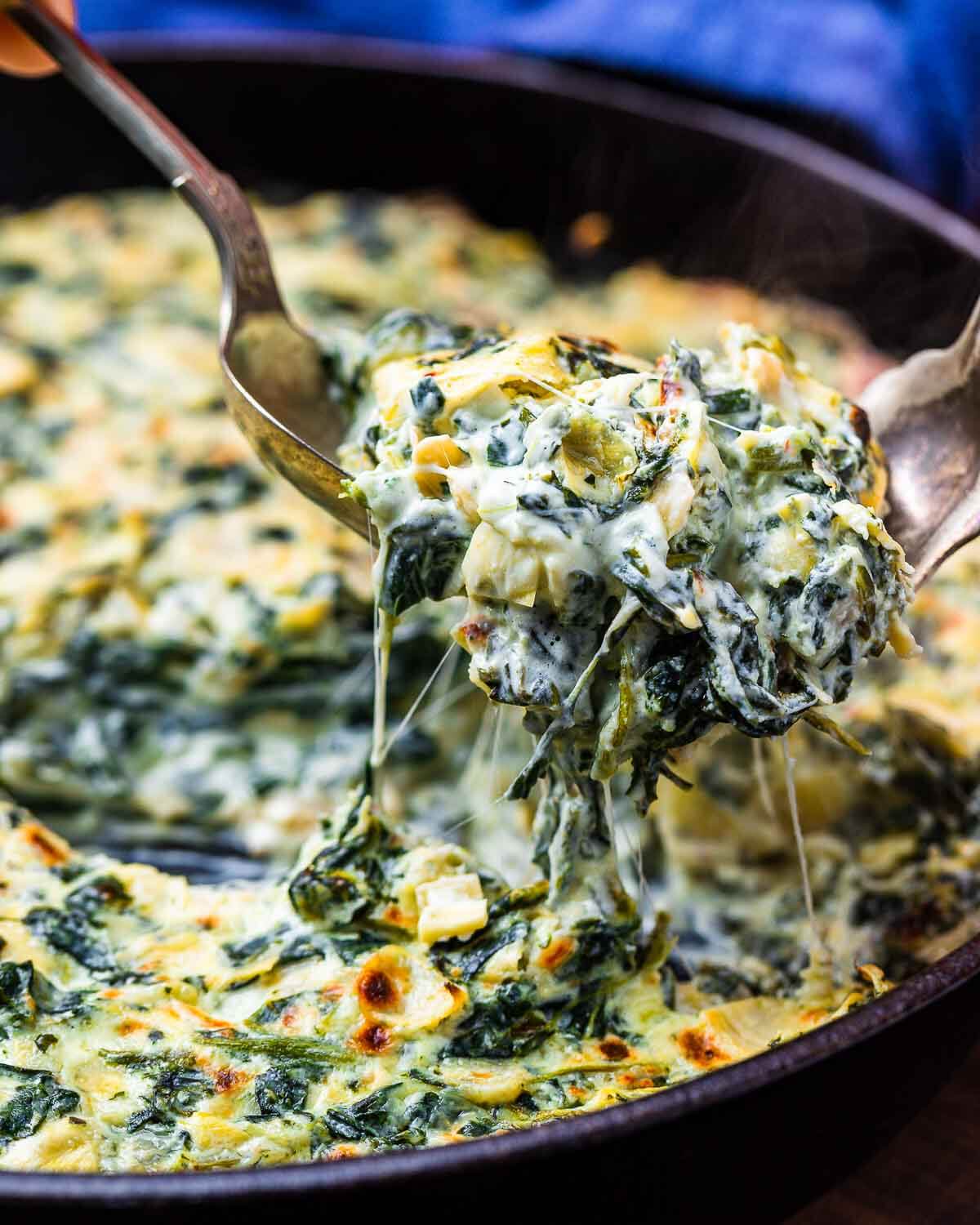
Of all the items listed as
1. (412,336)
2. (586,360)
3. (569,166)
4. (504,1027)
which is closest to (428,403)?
(586,360)

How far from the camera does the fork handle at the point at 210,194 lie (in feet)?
8.35

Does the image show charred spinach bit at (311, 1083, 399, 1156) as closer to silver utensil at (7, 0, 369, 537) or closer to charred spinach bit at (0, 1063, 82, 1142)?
charred spinach bit at (0, 1063, 82, 1142)

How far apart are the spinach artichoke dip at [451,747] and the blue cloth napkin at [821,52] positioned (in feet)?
3.00

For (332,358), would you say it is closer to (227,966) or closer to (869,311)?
(227,966)

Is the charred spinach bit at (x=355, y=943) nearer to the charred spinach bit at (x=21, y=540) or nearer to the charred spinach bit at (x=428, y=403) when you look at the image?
the charred spinach bit at (x=428, y=403)

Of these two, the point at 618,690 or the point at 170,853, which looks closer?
the point at 618,690

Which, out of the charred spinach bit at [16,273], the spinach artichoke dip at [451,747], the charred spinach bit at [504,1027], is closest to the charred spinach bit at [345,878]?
the spinach artichoke dip at [451,747]

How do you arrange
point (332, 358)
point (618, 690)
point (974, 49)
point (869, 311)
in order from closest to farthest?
1. point (618, 690)
2. point (332, 358)
3. point (869, 311)
4. point (974, 49)

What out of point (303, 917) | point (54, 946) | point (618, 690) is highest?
point (618, 690)

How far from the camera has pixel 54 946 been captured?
2238 mm

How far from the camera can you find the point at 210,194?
8.44ft

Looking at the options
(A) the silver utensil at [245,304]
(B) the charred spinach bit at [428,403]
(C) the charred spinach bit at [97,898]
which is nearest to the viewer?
(B) the charred spinach bit at [428,403]

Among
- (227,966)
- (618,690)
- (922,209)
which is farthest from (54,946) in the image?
(922,209)

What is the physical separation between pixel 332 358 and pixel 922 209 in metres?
1.60
